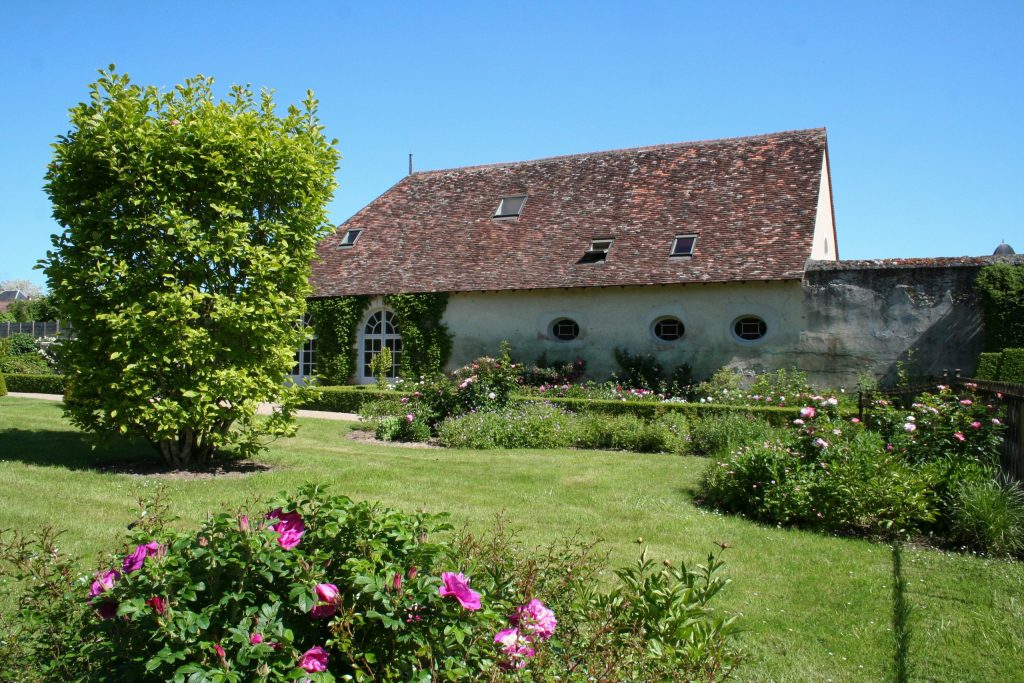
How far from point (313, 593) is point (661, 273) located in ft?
51.3

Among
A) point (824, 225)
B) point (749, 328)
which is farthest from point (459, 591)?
point (824, 225)

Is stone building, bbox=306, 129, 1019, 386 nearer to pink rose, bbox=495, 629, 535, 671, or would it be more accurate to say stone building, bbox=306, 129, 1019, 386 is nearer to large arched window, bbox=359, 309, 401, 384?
large arched window, bbox=359, 309, 401, 384

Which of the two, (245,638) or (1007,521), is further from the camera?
(1007,521)

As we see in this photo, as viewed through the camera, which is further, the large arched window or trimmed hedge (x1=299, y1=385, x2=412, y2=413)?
the large arched window

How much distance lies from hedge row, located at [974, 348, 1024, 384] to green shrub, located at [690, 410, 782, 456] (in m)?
4.38

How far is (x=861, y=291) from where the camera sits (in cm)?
1616

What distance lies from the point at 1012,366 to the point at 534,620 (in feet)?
45.8

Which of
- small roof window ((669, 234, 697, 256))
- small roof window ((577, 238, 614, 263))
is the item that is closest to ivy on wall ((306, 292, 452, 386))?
small roof window ((577, 238, 614, 263))

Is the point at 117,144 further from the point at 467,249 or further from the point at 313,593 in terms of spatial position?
the point at 467,249

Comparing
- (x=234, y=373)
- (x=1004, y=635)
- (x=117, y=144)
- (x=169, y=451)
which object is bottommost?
(x=1004, y=635)

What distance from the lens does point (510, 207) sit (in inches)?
841

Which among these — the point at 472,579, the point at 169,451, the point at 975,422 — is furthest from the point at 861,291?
the point at 472,579

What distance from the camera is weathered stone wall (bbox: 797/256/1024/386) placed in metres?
15.5

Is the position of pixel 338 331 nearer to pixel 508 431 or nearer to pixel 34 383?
pixel 34 383
